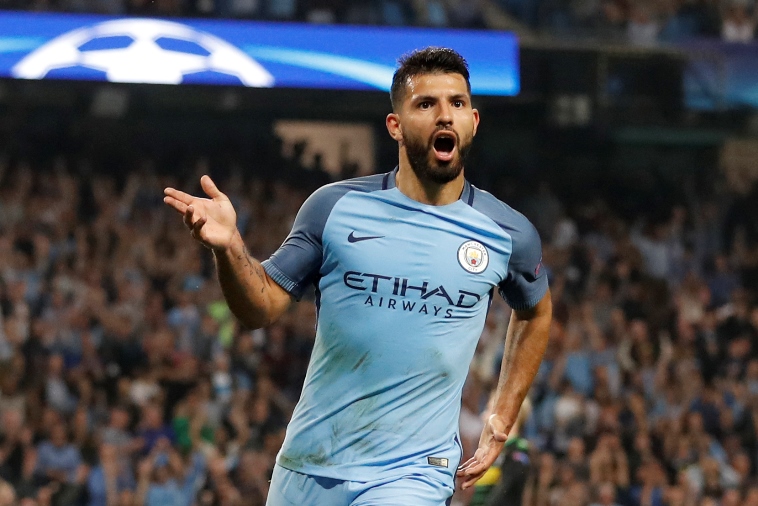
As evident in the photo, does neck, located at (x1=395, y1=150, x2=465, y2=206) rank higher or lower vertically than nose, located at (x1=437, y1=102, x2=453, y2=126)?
lower

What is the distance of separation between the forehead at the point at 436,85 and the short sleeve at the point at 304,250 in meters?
0.41

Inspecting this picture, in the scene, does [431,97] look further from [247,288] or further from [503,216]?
[247,288]

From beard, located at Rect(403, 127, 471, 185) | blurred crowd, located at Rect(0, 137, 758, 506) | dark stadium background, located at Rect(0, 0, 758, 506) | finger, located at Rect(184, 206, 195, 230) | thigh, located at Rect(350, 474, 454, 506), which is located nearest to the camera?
finger, located at Rect(184, 206, 195, 230)

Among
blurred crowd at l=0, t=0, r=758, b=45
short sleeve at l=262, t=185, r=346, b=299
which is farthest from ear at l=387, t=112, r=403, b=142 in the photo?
blurred crowd at l=0, t=0, r=758, b=45

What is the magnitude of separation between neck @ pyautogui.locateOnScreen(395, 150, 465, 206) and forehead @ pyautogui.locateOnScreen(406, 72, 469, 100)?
22 cm

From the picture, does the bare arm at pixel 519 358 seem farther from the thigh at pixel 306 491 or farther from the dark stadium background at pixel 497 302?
the dark stadium background at pixel 497 302

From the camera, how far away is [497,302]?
46.7 ft

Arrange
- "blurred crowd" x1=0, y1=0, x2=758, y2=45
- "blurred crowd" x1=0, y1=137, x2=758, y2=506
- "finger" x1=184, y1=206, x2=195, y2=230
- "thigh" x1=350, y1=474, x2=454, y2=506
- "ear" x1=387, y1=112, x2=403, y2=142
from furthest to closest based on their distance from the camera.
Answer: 1. "blurred crowd" x1=0, y1=0, x2=758, y2=45
2. "blurred crowd" x1=0, y1=137, x2=758, y2=506
3. "ear" x1=387, y1=112, x2=403, y2=142
4. "thigh" x1=350, y1=474, x2=454, y2=506
5. "finger" x1=184, y1=206, x2=195, y2=230

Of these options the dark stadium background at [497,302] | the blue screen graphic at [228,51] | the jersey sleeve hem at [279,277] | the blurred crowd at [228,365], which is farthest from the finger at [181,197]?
the blue screen graphic at [228,51]

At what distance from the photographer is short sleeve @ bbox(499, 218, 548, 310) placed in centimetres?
407

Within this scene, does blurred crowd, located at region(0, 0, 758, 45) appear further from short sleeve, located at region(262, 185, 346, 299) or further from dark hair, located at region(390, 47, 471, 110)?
short sleeve, located at region(262, 185, 346, 299)

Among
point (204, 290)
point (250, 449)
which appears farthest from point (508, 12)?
point (250, 449)

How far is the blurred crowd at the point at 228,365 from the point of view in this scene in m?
11.6

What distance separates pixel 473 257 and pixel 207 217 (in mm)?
937
